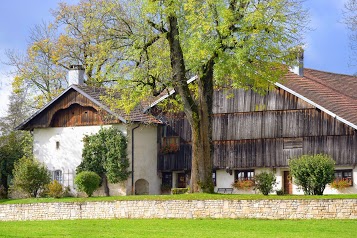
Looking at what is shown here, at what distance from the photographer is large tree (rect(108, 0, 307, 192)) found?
38.1m

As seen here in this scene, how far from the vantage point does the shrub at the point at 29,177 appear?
47.5m

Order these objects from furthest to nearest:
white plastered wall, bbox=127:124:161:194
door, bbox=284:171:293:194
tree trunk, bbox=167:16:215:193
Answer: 1. white plastered wall, bbox=127:124:161:194
2. door, bbox=284:171:293:194
3. tree trunk, bbox=167:16:215:193

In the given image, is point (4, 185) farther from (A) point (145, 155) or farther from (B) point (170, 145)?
(B) point (170, 145)

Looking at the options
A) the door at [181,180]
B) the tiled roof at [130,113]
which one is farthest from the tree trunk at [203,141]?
the door at [181,180]

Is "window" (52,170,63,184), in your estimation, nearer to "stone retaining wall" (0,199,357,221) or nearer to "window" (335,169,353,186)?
"stone retaining wall" (0,199,357,221)

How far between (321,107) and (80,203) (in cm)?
1400

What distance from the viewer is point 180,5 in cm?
3881

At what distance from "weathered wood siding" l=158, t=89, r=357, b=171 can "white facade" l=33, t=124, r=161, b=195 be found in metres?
0.83

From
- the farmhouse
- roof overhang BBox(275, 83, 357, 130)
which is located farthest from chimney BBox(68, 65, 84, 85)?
roof overhang BBox(275, 83, 357, 130)

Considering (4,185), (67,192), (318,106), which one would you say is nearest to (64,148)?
(67,192)

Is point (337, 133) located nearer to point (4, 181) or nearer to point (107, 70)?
point (107, 70)

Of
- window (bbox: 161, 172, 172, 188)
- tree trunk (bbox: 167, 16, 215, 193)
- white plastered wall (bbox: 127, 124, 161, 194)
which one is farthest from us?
window (bbox: 161, 172, 172, 188)

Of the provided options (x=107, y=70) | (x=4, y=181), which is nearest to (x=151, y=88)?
(x=107, y=70)

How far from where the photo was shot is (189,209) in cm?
3697
